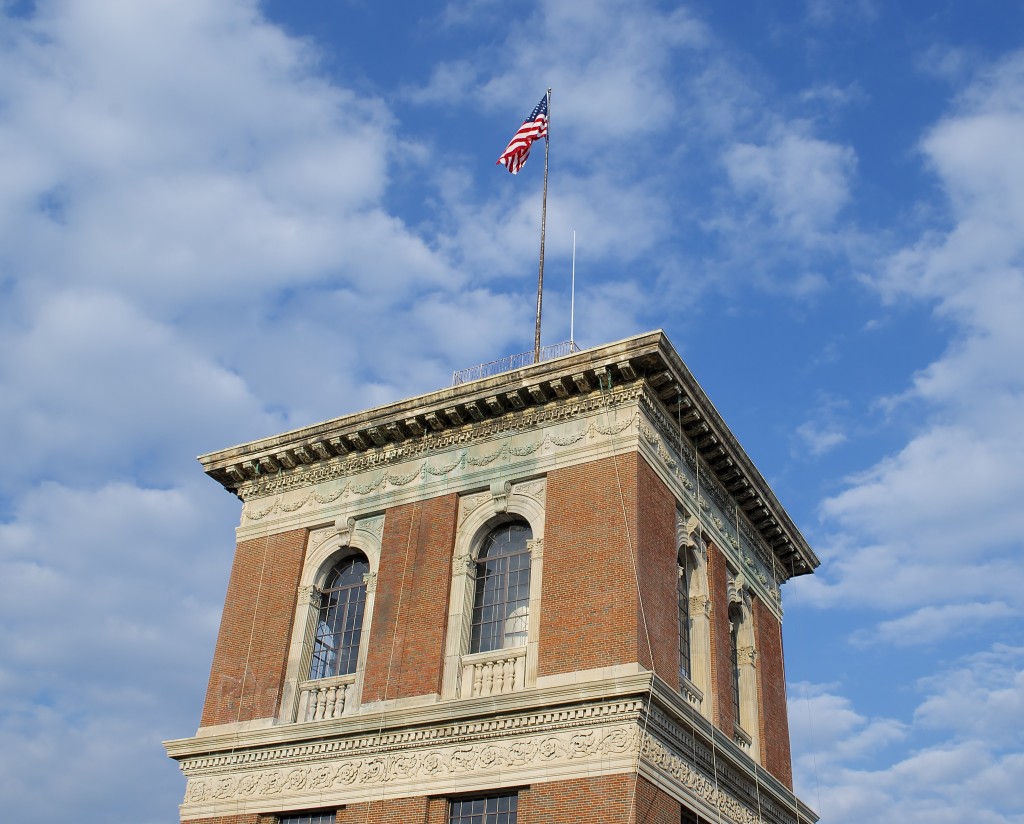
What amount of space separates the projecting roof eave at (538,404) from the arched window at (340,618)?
259cm

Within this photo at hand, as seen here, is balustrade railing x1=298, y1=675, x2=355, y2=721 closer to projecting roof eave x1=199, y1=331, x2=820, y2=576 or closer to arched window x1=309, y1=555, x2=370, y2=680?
arched window x1=309, y1=555, x2=370, y2=680

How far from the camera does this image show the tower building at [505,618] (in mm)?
19344

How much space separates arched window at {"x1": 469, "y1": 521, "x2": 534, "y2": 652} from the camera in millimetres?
21438

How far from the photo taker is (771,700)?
Answer: 25.6 metres

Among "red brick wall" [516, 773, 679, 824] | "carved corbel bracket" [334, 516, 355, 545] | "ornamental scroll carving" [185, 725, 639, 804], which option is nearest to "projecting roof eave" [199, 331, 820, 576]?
"carved corbel bracket" [334, 516, 355, 545]

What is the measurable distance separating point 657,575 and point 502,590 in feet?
10.0

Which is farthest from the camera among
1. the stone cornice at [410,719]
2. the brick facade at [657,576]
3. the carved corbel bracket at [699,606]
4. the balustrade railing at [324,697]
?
the carved corbel bracket at [699,606]

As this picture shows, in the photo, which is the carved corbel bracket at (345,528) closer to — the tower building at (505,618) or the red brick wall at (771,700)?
the tower building at (505,618)

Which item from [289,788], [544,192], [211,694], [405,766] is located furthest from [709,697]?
[544,192]

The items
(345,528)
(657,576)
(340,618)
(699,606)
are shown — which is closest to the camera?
(657,576)

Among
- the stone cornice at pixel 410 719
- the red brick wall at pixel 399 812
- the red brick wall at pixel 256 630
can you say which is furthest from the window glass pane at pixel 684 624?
the red brick wall at pixel 256 630

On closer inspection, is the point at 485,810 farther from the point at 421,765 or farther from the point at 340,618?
the point at 340,618

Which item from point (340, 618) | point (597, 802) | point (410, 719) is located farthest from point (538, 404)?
point (597, 802)

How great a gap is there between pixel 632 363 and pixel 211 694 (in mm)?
11002
